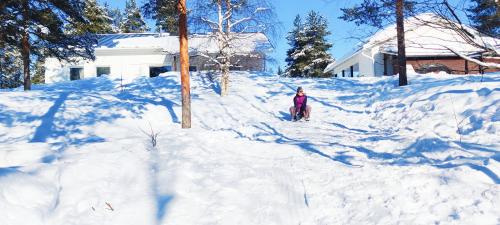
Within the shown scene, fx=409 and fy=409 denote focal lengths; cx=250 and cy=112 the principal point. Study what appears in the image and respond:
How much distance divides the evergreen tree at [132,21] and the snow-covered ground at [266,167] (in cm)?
4095

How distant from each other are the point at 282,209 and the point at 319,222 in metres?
0.51

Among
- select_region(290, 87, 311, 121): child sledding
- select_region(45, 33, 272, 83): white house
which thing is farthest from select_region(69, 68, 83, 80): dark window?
select_region(290, 87, 311, 121): child sledding

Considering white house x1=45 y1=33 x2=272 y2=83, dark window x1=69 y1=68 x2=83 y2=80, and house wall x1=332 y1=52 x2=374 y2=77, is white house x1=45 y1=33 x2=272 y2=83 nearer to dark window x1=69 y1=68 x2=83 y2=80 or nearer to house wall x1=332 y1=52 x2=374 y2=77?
dark window x1=69 y1=68 x2=83 y2=80

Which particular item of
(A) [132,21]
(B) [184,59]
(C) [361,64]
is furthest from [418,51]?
(A) [132,21]

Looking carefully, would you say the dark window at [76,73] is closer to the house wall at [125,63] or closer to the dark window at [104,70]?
the house wall at [125,63]

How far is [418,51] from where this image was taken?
21984 mm

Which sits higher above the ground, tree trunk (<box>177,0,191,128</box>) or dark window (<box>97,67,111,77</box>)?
dark window (<box>97,67,111,77</box>)

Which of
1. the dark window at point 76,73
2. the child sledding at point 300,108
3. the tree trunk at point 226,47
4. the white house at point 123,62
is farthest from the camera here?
the dark window at point 76,73

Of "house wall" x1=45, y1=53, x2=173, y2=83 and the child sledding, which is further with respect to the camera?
"house wall" x1=45, y1=53, x2=173, y2=83

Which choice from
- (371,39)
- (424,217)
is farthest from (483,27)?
(424,217)

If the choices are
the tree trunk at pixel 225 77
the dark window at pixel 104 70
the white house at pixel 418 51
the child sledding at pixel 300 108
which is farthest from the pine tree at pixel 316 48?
the child sledding at pixel 300 108

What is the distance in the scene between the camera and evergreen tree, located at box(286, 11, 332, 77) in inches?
1656

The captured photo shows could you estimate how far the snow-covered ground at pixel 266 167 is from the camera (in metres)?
4.21

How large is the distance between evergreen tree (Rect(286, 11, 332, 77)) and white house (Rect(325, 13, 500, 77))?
183 inches
